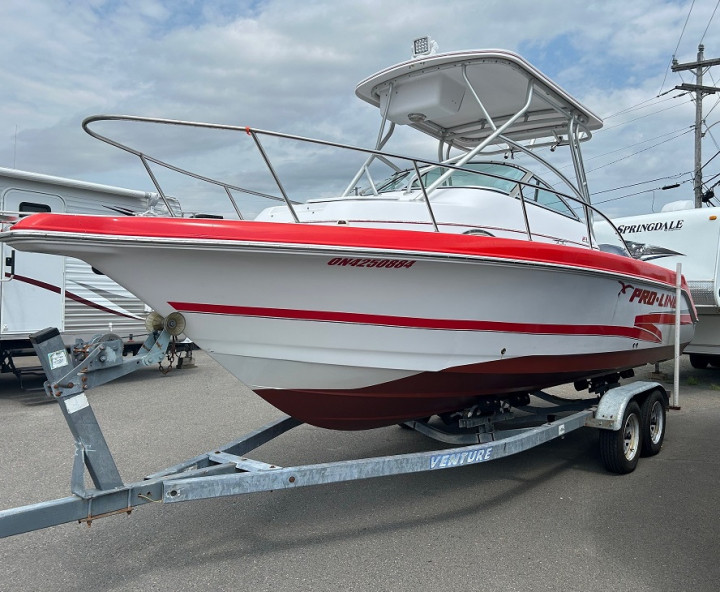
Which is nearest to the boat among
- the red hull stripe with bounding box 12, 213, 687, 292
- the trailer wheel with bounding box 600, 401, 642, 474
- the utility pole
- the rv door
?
the red hull stripe with bounding box 12, 213, 687, 292

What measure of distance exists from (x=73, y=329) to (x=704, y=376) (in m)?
9.65

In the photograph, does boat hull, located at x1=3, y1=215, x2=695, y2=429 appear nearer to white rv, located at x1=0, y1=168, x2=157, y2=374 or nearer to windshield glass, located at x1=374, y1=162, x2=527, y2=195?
windshield glass, located at x1=374, y1=162, x2=527, y2=195

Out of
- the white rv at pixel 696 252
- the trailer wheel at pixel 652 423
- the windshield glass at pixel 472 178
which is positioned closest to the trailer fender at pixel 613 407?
the trailer wheel at pixel 652 423

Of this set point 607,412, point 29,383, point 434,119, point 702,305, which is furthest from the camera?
point 29,383

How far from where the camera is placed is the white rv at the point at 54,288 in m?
7.17

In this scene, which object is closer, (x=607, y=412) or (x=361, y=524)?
(x=361, y=524)

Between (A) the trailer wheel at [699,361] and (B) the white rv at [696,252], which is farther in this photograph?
(A) the trailer wheel at [699,361]

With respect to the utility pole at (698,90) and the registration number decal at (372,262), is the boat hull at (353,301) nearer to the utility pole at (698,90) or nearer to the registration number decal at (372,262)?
the registration number decal at (372,262)

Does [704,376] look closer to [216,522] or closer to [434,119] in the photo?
[434,119]

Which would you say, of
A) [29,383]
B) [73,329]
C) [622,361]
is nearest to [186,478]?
[622,361]

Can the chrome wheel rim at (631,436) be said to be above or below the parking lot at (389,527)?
above

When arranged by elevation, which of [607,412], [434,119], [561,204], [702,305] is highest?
[434,119]

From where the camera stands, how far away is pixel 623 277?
14.5 ft

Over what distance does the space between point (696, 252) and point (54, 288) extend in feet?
28.2
